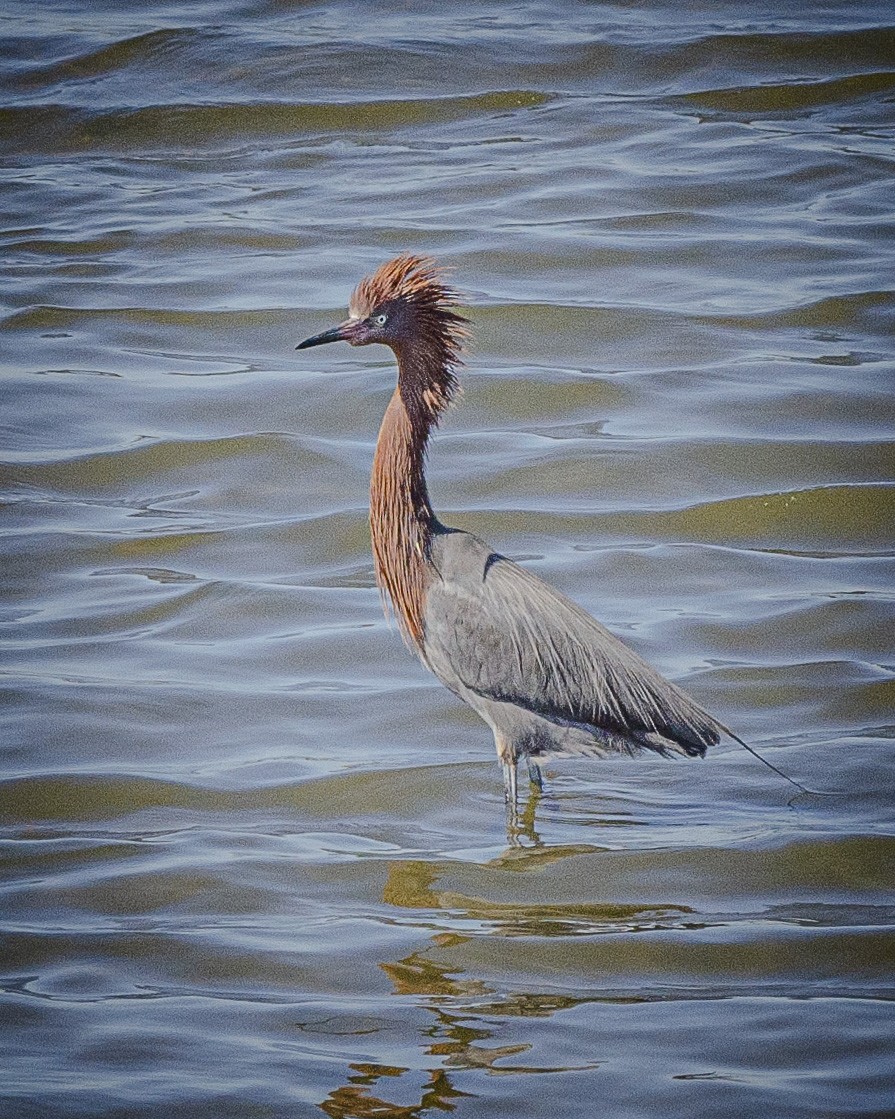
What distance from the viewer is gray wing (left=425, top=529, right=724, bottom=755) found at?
6.43m

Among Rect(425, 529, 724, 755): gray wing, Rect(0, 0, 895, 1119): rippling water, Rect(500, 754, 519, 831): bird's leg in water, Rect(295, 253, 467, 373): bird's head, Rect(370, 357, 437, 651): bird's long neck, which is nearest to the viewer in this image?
Rect(0, 0, 895, 1119): rippling water

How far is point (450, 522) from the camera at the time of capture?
912 cm

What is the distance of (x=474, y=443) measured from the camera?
1021cm

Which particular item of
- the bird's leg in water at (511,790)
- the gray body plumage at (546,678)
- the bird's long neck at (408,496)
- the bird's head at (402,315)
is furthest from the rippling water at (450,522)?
the bird's head at (402,315)

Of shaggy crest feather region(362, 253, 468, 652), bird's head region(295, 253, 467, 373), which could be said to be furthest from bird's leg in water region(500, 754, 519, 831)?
bird's head region(295, 253, 467, 373)

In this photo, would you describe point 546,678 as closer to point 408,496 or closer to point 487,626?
point 487,626

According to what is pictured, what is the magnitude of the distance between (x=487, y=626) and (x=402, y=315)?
136cm

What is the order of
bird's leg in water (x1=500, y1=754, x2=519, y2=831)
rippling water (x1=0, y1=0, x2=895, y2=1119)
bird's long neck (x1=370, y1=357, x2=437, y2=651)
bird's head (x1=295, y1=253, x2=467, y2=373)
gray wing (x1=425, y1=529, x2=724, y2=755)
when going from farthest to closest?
bird's long neck (x1=370, y1=357, x2=437, y2=651) < bird's head (x1=295, y1=253, x2=467, y2=373) < gray wing (x1=425, y1=529, x2=724, y2=755) < bird's leg in water (x1=500, y1=754, x2=519, y2=831) < rippling water (x1=0, y1=0, x2=895, y2=1119)

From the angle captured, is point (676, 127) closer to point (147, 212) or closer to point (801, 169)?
point (801, 169)

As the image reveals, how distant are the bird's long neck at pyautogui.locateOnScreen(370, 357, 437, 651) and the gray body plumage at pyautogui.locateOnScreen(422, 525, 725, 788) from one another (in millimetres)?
146

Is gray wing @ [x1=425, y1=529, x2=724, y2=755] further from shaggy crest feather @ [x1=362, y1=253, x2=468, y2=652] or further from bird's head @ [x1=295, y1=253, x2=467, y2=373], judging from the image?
bird's head @ [x1=295, y1=253, x2=467, y2=373]

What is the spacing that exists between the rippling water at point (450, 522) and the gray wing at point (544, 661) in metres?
0.40

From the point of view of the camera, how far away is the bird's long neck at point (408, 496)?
677 centimetres

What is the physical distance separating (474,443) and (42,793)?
4.46 m
